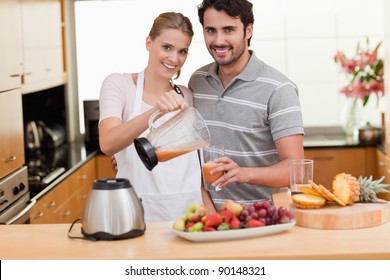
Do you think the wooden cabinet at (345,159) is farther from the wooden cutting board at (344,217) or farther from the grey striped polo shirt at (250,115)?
the wooden cutting board at (344,217)

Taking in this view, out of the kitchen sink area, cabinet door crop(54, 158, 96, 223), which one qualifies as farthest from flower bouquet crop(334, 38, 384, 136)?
cabinet door crop(54, 158, 96, 223)

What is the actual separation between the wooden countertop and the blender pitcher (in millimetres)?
264

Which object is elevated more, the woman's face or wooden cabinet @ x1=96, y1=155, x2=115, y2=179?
the woman's face

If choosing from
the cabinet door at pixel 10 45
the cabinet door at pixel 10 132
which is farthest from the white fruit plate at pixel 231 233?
the cabinet door at pixel 10 45

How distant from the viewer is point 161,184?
10.4ft

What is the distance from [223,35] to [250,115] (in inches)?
13.6

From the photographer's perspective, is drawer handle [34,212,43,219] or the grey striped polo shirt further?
drawer handle [34,212,43,219]

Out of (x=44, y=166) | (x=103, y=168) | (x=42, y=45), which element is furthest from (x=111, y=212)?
(x=103, y=168)

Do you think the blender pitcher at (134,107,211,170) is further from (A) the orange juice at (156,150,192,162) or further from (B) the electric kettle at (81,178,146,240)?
(B) the electric kettle at (81,178,146,240)

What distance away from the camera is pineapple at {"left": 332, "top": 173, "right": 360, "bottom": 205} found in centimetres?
258

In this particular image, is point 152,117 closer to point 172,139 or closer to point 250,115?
point 172,139

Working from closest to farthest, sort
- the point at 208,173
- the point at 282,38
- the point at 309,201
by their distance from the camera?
1. the point at 309,201
2. the point at 208,173
3. the point at 282,38
